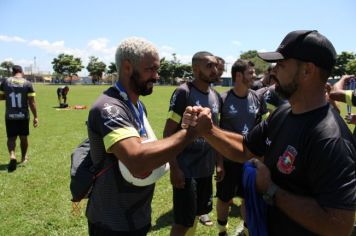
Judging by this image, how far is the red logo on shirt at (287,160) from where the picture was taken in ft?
8.32

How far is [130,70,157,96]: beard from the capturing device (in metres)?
3.10

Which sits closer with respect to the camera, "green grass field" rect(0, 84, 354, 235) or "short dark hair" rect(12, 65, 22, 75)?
"green grass field" rect(0, 84, 354, 235)

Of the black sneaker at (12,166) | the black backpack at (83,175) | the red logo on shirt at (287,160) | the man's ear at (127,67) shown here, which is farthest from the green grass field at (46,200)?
the red logo on shirt at (287,160)

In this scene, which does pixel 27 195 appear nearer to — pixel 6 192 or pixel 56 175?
pixel 6 192

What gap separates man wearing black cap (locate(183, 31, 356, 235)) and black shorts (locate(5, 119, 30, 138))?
8.39 metres

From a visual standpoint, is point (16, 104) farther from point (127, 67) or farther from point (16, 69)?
point (127, 67)

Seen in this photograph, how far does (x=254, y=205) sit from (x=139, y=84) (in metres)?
1.33

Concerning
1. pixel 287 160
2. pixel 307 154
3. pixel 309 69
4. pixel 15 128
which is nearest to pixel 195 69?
pixel 309 69

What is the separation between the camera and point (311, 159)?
2.38m

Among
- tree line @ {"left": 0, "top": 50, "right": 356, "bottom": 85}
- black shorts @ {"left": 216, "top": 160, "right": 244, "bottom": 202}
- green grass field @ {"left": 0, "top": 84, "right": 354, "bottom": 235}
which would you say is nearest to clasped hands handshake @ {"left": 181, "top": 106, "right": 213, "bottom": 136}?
black shorts @ {"left": 216, "top": 160, "right": 244, "bottom": 202}

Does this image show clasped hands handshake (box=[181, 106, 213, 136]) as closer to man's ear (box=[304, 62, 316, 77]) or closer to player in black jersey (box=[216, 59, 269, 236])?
man's ear (box=[304, 62, 316, 77])

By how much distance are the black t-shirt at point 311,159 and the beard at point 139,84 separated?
3.53 ft

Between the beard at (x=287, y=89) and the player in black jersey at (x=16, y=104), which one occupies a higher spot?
the beard at (x=287, y=89)

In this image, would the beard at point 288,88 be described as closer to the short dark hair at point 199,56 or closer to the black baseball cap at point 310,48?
the black baseball cap at point 310,48
